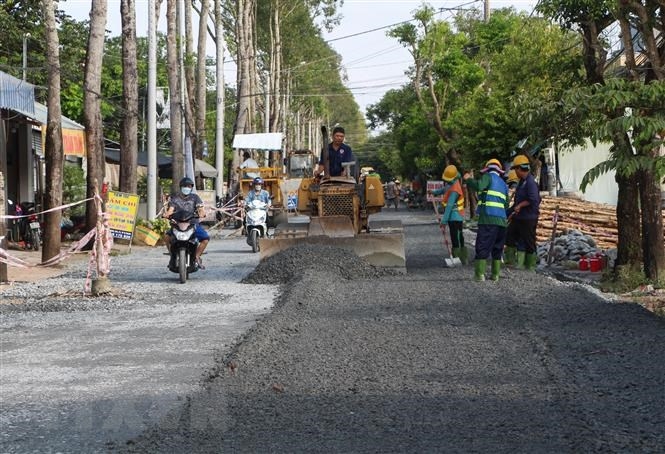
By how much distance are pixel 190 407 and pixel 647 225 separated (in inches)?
416

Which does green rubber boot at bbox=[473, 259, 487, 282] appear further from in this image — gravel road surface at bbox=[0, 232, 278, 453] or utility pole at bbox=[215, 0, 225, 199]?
utility pole at bbox=[215, 0, 225, 199]

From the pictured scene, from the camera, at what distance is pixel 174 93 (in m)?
34.4

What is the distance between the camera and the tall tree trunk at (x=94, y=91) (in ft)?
76.9

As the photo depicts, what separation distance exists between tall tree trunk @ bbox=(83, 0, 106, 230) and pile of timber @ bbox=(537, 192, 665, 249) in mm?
10616

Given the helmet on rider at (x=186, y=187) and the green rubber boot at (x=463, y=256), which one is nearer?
the helmet on rider at (x=186, y=187)

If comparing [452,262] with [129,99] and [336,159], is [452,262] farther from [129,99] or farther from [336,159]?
[129,99]

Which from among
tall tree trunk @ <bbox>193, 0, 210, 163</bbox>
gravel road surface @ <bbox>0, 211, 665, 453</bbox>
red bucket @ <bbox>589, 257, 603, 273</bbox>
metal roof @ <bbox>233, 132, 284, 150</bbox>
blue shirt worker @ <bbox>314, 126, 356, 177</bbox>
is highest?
tall tree trunk @ <bbox>193, 0, 210, 163</bbox>

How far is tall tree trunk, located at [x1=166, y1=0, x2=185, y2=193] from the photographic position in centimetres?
3425

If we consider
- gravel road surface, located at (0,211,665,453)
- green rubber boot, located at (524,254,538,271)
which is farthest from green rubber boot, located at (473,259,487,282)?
green rubber boot, located at (524,254,538,271)

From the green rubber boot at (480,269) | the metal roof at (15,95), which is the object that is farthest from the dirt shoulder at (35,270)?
the green rubber boot at (480,269)

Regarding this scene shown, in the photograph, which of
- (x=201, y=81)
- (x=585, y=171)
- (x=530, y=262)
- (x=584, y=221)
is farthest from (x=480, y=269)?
(x=201, y=81)

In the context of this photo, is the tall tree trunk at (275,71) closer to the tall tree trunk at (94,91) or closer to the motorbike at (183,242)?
the tall tree trunk at (94,91)

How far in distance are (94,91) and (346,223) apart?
27.3 feet

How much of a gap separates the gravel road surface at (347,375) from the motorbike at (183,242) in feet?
8.50
